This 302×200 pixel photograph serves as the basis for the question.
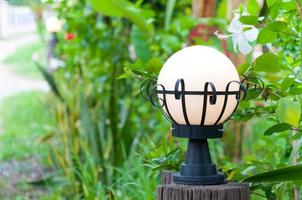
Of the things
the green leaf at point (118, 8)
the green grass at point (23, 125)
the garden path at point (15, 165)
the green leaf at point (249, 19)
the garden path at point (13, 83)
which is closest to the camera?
the green leaf at point (249, 19)

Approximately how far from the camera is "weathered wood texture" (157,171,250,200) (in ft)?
4.90

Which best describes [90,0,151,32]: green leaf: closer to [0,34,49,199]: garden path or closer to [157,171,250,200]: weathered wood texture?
[0,34,49,199]: garden path

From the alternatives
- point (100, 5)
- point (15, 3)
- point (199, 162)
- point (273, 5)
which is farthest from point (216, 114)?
point (100, 5)

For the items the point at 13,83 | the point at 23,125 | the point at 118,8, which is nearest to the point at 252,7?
the point at 118,8

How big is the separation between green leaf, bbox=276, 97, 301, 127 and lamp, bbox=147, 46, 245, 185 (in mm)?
106

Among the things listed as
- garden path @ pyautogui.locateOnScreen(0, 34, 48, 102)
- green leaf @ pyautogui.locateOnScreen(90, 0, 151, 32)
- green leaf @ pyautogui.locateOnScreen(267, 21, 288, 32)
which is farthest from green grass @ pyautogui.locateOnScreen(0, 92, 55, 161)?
green leaf @ pyautogui.locateOnScreen(267, 21, 288, 32)

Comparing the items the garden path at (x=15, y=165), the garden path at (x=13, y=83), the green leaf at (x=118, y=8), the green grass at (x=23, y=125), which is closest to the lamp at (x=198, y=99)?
the green leaf at (x=118, y=8)

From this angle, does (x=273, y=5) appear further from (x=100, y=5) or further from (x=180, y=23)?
(x=180, y=23)

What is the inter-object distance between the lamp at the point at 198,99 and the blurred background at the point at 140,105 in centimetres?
13

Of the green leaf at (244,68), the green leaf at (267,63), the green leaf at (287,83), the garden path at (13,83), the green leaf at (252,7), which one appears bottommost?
the garden path at (13,83)

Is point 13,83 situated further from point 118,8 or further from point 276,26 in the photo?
point 276,26

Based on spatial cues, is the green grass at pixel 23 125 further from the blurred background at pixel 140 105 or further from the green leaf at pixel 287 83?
the green leaf at pixel 287 83

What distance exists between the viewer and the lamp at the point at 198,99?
1.51 meters

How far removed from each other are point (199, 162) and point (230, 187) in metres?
0.10
